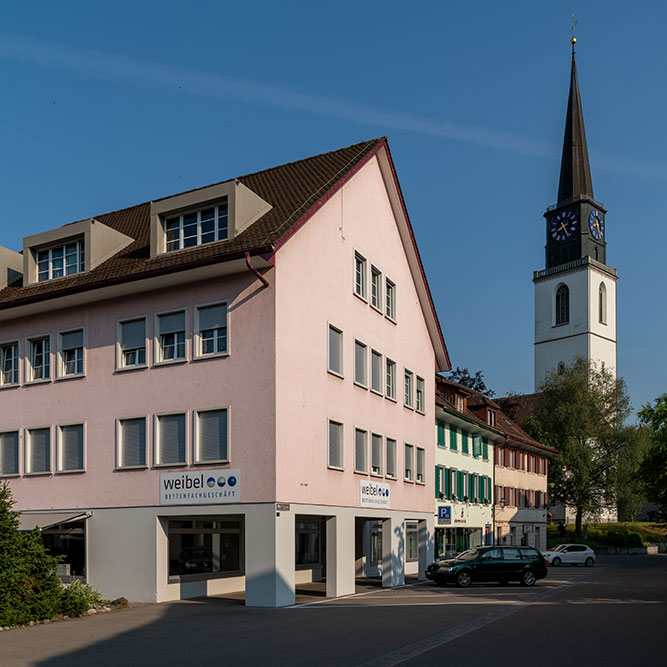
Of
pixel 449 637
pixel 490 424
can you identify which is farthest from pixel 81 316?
pixel 490 424

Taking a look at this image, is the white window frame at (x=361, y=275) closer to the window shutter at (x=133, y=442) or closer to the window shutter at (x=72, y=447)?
the window shutter at (x=133, y=442)

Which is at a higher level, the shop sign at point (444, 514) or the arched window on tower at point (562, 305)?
the arched window on tower at point (562, 305)

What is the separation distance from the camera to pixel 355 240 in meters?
29.8

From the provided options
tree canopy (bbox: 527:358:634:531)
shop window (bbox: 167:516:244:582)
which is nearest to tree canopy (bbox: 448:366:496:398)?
tree canopy (bbox: 527:358:634:531)

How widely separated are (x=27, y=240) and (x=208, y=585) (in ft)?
42.0

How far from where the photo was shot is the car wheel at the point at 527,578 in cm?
3188

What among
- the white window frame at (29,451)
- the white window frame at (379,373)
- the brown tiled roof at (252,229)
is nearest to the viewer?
the brown tiled roof at (252,229)

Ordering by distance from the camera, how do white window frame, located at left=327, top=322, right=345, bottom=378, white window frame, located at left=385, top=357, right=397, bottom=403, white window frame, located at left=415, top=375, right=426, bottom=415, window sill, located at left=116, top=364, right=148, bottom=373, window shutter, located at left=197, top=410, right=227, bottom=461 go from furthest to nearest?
white window frame, located at left=415, top=375, right=426, bottom=415 → white window frame, located at left=385, top=357, right=397, bottom=403 → white window frame, located at left=327, top=322, right=345, bottom=378 → window sill, located at left=116, top=364, right=148, bottom=373 → window shutter, located at left=197, top=410, right=227, bottom=461

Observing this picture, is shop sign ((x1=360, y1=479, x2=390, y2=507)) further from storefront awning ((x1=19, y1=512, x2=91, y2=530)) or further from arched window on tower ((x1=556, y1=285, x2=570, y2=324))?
arched window on tower ((x1=556, y1=285, x2=570, y2=324))

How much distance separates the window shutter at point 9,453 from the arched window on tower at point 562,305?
89.3 meters

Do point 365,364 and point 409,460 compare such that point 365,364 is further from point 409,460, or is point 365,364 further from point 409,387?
point 409,460

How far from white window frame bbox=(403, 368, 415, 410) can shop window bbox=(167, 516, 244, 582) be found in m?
8.77

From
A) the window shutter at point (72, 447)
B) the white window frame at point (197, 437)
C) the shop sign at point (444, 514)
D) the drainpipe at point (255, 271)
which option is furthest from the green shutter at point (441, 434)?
the drainpipe at point (255, 271)

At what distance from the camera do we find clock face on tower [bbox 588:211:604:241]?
113 meters
